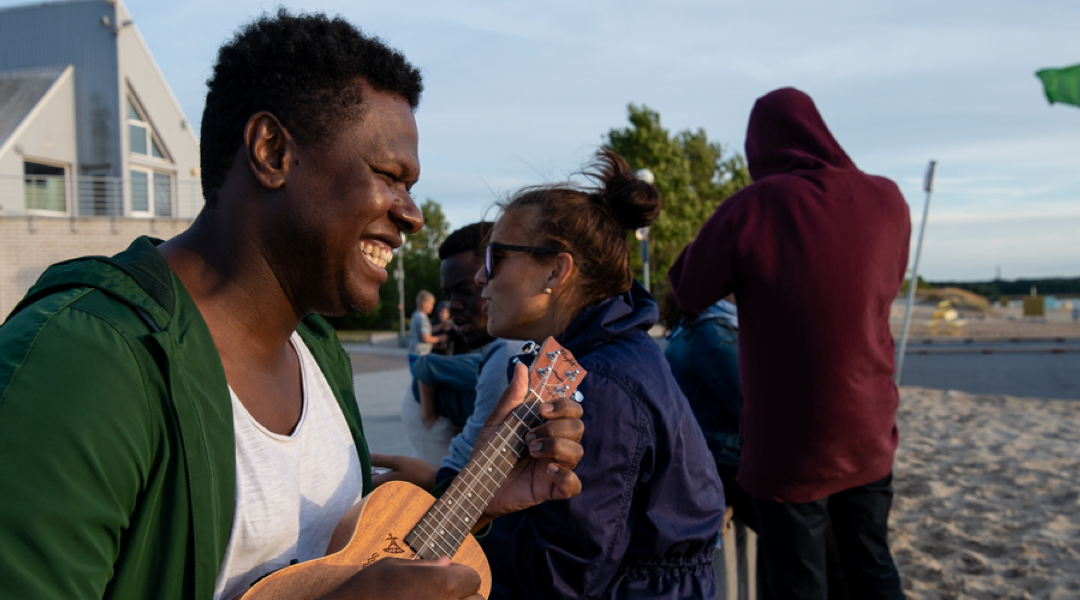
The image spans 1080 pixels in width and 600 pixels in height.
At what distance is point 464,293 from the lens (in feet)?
14.5

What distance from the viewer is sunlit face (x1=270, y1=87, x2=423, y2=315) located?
1410 millimetres

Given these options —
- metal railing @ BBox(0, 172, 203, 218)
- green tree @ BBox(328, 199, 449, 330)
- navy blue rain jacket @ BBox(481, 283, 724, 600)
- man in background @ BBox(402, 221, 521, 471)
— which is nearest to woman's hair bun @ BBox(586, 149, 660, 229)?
navy blue rain jacket @ BBox(481, 283, 724, 600)

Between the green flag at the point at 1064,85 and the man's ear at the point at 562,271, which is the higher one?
the green flag at the point at 1064,85

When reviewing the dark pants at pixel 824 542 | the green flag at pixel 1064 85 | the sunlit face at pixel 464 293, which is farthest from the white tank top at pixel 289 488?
the green flag at pixel 1064 85

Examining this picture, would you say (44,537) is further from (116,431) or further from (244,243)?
(244,243)

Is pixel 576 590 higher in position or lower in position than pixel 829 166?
lower

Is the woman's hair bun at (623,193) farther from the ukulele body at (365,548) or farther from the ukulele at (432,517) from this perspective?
the ukulele body at (365,548)

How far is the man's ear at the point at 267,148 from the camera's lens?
54.7 inches

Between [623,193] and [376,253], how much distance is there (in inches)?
44.2

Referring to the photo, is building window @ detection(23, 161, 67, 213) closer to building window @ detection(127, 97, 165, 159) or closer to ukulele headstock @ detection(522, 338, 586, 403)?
building window @ detection(127, 97, 165, 159)

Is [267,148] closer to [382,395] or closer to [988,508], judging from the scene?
[988,508]

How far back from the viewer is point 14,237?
19.1 metres

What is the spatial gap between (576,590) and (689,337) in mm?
2087

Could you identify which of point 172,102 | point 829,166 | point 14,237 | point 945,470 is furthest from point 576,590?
point 172,102
